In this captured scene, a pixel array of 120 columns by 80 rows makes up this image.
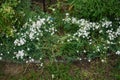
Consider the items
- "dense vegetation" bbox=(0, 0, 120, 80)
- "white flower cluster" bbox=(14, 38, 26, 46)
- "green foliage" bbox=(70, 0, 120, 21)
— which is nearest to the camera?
"dense vegetation" bbox=(0, 0, 120, 80)

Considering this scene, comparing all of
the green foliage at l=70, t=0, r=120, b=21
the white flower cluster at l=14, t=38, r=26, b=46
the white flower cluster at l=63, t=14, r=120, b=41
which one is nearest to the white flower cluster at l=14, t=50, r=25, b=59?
the white flower cluster at l=14, t=38, r=26, b=46

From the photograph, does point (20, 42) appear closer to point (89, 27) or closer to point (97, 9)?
point (89, 27)

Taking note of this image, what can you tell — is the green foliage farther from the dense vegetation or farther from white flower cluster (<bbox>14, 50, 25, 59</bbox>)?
white flower cluster (<bbox>14, 50, 25, 59</bbox>)

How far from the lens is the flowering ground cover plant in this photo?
18.0 feet

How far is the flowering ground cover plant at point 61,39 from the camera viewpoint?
5473mm

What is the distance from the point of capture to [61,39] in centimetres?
563

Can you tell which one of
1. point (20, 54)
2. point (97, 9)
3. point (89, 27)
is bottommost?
point (20, 54)

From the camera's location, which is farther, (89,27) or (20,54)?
(89,27)

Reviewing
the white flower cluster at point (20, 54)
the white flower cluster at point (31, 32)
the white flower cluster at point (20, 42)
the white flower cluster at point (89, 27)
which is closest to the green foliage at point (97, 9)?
the white flower cluster at point (89, 27)

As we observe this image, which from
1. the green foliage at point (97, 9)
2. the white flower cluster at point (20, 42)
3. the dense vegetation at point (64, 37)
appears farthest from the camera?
the green foliage at point (97, 9)

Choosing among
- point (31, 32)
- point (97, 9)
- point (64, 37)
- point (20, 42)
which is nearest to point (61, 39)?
point (64, 37)

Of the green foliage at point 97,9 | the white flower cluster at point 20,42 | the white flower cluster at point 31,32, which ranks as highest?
the green foliage at point 97,9

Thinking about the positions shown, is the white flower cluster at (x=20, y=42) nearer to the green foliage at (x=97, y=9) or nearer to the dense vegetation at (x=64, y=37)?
the dense vegetation at (x=64, y=37)

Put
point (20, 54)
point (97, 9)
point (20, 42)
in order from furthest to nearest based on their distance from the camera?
point (97, 9)
point (20, 42)
point (20, 54)
